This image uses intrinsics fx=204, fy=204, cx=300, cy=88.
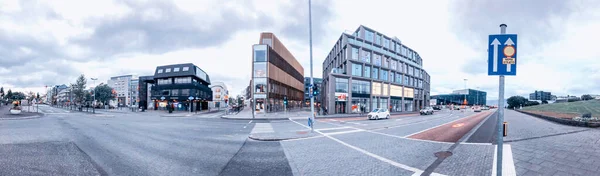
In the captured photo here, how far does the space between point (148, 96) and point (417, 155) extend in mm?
78257

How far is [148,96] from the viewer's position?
65.3 meters

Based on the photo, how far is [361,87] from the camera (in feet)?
143

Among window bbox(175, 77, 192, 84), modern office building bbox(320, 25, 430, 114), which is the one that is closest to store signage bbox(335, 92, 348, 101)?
modern office building bbox(320, 25, 430, 114)

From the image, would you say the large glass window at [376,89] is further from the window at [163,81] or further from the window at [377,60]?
the window at [163,81]

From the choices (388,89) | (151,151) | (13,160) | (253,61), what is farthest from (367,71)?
(13,160)

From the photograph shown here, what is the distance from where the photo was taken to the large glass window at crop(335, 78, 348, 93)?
135 ft

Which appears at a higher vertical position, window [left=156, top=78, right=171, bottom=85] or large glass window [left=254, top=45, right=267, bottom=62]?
large glass window [left=254, top=45, right=267, bottom=62]

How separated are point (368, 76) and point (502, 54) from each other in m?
42.8

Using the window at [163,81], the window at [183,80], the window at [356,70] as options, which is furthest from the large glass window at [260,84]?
the window at [163,81]

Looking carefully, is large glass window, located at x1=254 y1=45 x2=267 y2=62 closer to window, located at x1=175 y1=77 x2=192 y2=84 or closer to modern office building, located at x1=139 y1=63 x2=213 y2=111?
modern office building, located at x1=139 y1=63 x2=213 y2=111

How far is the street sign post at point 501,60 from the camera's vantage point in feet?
12.1

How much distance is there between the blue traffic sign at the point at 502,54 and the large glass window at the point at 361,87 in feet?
129

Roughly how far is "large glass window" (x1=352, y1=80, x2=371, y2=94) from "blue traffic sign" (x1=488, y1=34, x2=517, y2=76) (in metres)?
39.2

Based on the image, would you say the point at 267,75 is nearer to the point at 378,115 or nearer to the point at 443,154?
the point at 378,115
